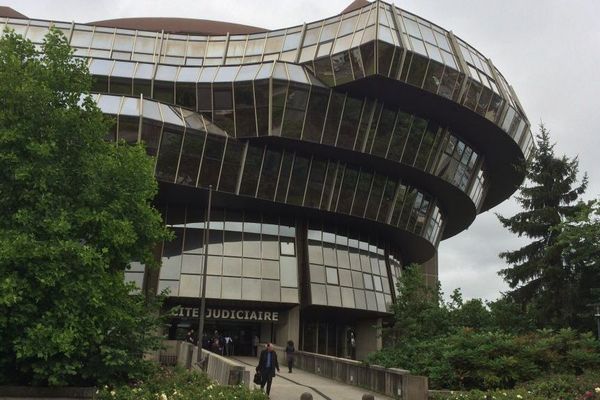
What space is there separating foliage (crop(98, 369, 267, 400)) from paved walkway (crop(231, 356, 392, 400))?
3123 mm

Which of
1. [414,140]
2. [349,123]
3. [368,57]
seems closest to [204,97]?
[349,123]

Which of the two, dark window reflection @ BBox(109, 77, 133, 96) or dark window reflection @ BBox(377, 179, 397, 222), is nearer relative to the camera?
dark window reflection @ BBox(109, 77, 133, 96)

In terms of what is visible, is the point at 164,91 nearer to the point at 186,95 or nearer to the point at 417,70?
the point at 186,95

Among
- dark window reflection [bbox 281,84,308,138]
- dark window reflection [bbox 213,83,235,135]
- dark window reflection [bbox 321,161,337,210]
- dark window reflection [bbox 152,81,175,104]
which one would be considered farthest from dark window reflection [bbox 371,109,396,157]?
dark window reflection [bbox 152,81,175,104]

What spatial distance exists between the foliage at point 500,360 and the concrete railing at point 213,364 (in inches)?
219

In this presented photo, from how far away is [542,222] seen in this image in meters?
27.7

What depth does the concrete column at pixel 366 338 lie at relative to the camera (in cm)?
4097

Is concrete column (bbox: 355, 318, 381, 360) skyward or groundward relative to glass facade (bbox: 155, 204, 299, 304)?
groundward

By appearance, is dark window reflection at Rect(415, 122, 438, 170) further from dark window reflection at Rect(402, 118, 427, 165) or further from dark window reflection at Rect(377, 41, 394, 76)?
dark window reflection at Rect(377, 41, 394, 76)

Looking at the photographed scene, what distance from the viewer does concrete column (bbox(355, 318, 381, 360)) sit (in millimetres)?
40969

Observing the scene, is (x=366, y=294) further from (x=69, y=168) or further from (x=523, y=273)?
(x=69, y=168)

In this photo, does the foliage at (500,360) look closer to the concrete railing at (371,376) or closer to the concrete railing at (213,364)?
the concrete railing at (371,376)

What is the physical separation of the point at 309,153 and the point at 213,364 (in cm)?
1928

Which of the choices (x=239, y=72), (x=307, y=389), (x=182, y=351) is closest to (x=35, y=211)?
(x=307, y=389)
